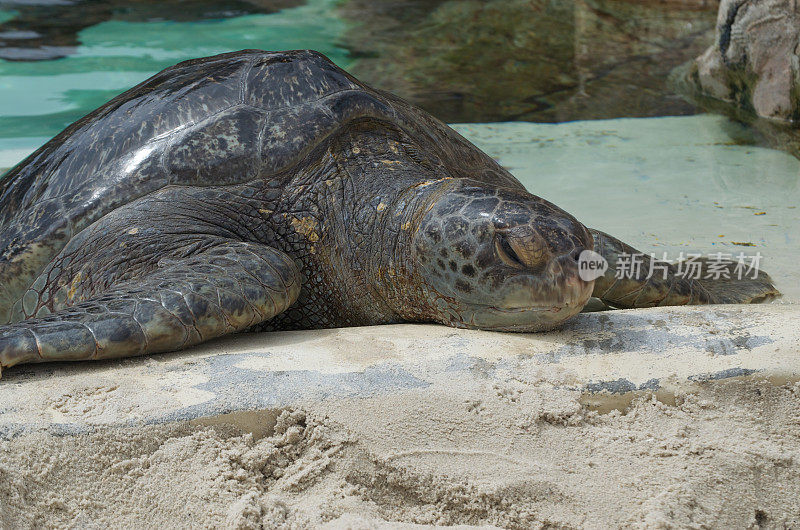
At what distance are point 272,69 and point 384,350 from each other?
1586mm

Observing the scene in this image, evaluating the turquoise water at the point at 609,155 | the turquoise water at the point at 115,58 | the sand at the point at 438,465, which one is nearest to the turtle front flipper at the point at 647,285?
the turquoise water at the point at 609,155

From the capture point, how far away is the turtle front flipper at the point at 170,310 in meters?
2.23

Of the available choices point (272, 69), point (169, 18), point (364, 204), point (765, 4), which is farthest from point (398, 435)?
point (169, 18)

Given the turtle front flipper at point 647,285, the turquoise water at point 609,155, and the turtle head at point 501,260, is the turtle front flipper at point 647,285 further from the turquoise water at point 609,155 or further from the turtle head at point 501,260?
the turtle head at point 501,260

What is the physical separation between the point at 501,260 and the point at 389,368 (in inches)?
22.2

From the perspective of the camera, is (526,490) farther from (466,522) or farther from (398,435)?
(398,435)

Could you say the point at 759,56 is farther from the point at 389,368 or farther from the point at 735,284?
the point at 389,368

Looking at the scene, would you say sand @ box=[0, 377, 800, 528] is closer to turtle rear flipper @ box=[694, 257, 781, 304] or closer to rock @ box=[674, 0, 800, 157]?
A: turtle rear flipper @ box=[694, 257, 781, 304]

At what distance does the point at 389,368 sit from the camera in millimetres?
2191

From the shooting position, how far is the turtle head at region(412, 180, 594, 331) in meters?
2.45

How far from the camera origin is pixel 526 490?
185cm

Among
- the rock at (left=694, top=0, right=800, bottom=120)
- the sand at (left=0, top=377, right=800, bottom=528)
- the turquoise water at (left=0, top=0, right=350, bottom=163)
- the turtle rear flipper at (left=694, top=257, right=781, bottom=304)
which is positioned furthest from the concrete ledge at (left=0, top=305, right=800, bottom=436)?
the rock at (left=694, top=0, right=800, bottom=120)

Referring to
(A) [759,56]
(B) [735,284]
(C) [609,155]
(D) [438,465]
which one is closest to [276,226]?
(D) [438,465]

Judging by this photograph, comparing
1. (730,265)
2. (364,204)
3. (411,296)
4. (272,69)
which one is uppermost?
(272,69)
